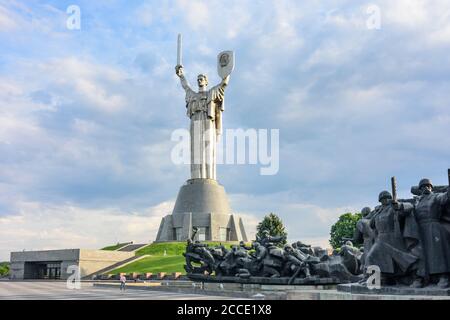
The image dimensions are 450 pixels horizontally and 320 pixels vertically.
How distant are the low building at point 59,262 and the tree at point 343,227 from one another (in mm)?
23799

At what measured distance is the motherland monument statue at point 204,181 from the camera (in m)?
41.5

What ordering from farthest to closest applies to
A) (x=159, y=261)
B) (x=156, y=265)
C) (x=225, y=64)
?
(x=225, y=64), (x=159, y=261), (x=156, y=265)

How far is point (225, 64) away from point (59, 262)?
22597 mm

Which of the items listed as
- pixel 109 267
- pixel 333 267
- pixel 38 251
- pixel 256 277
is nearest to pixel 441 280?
pixel 333 267

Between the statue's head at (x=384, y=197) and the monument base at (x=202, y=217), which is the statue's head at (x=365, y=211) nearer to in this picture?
the statue's head at (x=384, y=197)

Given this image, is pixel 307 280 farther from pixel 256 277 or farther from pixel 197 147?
pixel 197 147

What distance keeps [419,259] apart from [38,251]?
3337cm

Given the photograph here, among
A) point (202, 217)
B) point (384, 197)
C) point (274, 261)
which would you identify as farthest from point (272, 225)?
point (384, 197)

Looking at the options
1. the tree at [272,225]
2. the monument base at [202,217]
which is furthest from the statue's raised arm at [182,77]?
the tree at [272,225]

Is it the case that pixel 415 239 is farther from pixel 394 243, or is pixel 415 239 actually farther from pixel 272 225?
pixel 272 225

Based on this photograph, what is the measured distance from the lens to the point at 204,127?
144 ft

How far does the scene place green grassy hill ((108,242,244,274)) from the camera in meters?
29.5

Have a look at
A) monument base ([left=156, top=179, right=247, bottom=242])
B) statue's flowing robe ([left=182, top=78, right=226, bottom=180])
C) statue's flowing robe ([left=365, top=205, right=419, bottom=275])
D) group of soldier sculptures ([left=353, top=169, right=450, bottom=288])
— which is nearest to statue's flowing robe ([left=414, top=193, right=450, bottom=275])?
group of soldier sculptures ([left=353, top=169, right=450, bottom=288])

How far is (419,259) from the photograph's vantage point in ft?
31.2
